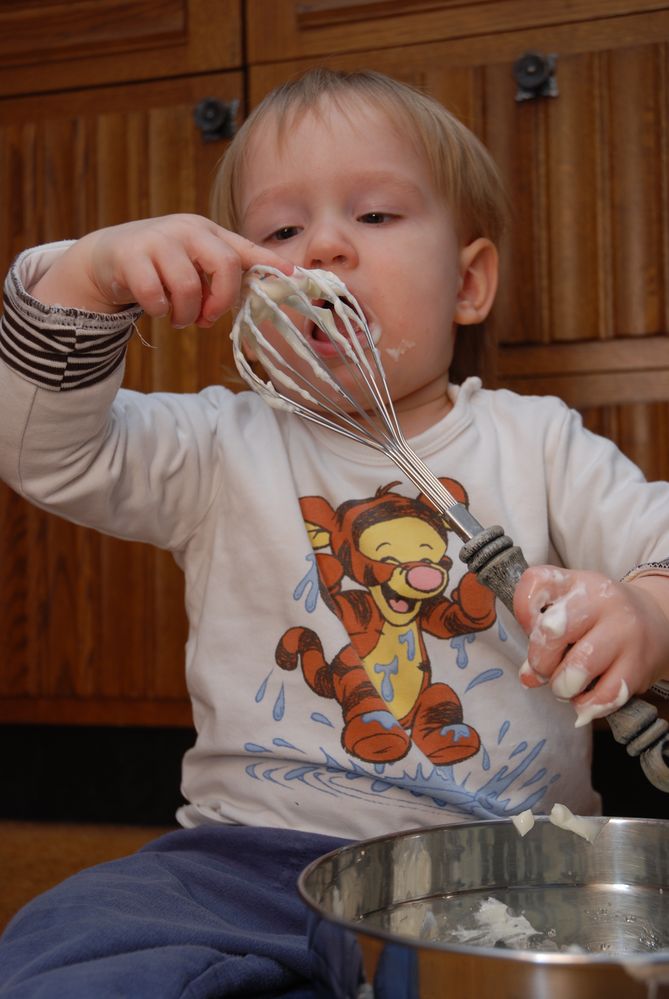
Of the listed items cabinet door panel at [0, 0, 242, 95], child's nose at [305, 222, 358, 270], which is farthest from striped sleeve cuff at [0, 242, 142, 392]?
cabinet door panel at [0, 0, 242, 95]

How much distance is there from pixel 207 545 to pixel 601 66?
1.74ft

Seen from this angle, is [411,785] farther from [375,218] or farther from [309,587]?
[375,218]

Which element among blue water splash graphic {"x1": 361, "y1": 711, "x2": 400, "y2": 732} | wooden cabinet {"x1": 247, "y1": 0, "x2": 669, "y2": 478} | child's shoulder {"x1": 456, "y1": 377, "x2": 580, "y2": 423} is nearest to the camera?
blue water splash graphic {"x1": 361, "y1": 711, "x2": 400, "y2": 732}

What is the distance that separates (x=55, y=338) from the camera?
2.24ft

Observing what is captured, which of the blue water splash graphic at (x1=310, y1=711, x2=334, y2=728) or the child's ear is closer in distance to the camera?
the blue water splash graphic at (x1=310, y1=711, x2=334, y2=728)

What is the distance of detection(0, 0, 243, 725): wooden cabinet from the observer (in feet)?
3.61

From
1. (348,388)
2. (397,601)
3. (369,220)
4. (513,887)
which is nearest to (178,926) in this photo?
(513,887)

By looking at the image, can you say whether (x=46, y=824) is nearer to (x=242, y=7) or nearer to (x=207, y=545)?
(x=207, y=545)

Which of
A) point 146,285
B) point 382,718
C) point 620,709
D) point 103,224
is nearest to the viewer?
point 620,709

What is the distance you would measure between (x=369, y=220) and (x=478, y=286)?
0.45ft

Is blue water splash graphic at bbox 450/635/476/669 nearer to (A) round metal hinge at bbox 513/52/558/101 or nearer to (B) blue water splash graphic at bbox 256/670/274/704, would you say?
(B) blue water splash graphic at bbox 256/670/274/704

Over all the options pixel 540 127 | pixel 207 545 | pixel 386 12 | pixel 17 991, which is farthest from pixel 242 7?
pixel 17 991

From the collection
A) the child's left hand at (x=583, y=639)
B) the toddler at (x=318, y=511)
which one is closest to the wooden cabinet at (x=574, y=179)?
the toddler at (x=318, y=511)

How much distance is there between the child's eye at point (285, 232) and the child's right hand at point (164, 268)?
16cm
